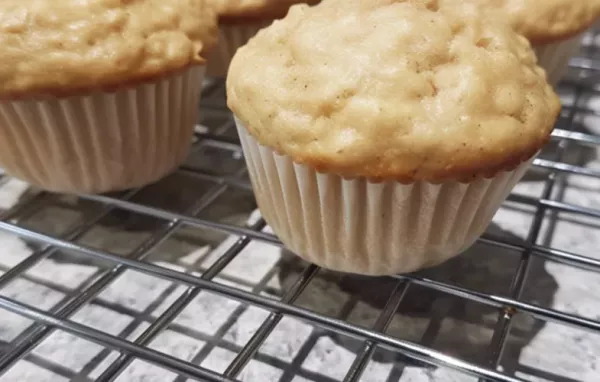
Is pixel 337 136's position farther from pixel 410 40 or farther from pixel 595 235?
pixel 595 235

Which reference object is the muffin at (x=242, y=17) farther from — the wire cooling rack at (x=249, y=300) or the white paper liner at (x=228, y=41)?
the wire cooling rack at (x=249, y=300)

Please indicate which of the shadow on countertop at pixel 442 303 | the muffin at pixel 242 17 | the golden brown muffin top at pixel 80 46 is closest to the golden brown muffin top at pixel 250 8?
the muffin at pixel 242 17

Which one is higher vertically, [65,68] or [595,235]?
[65,68]

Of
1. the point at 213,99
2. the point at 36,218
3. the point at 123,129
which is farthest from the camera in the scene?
the point at 213,99

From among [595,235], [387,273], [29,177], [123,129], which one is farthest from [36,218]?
[595,235]

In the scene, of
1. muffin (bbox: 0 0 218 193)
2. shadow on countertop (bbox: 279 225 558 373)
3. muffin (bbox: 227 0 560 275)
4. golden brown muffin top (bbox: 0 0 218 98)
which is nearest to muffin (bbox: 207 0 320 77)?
muffin (bbox: 0 0 218 193)

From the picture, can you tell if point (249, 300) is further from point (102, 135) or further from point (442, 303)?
point (102, 135)
